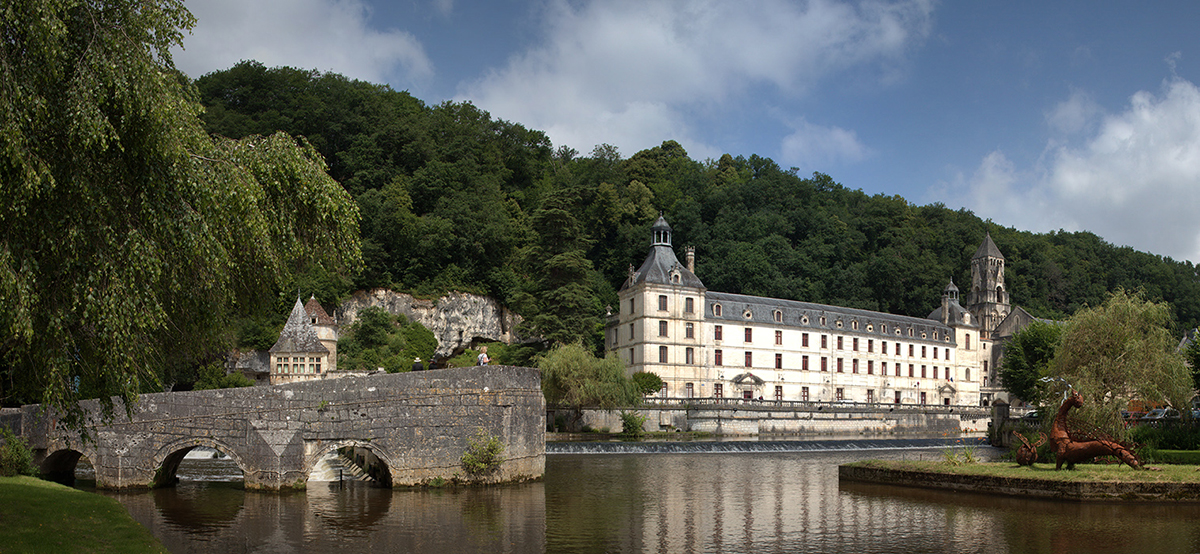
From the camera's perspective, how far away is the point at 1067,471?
20625mm

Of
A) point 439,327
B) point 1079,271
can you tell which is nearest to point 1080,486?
point 439,327

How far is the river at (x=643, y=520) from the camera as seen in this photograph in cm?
1341

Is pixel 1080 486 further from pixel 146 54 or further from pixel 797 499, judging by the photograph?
pixel 146 54

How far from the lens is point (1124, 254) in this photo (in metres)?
109

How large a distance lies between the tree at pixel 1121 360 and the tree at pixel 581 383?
78.8ft

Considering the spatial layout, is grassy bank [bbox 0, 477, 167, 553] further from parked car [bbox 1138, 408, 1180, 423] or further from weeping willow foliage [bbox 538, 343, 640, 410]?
weeping willow foliage [bbox 538, 343, 640, 410]

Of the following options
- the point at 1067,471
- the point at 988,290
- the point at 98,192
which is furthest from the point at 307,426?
the point at 988,290

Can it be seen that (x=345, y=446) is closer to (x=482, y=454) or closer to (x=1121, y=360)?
(x=482, y=454)

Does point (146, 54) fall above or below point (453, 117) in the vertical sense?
below

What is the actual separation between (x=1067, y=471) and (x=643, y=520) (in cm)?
1092

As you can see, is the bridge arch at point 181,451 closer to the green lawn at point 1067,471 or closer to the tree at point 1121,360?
the green lawn at point 1067,471

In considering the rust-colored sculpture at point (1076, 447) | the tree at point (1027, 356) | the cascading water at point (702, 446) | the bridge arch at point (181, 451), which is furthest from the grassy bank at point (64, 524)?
the tree at point (1027, 356)

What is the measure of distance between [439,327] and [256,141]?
54.6 meters

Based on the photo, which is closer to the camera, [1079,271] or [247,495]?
[247,495]
